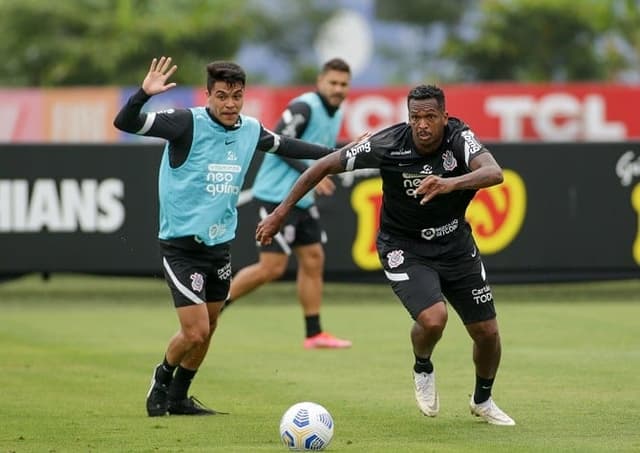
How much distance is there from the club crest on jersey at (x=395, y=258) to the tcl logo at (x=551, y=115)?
22846 mm

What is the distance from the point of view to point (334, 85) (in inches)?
585

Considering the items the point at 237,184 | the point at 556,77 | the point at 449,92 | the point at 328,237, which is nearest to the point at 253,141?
the point at 237,184

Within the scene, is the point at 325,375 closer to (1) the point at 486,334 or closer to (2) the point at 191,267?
(2) the point at 191,267

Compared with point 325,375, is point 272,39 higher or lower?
higher

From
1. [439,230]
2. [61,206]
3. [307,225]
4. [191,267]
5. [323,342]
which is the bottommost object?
[323,342]

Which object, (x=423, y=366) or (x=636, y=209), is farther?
(x=636, y=209)

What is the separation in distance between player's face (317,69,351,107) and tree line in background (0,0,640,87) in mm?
30221

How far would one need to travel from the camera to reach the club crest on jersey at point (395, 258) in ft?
33.5

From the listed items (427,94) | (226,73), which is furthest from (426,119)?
(226,73)

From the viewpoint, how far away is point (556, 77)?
5534 centimetres

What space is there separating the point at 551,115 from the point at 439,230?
24093 mm

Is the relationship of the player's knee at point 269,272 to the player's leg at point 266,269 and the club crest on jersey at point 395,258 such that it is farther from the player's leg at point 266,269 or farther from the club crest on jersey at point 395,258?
the club crest on jersey at point 395,258

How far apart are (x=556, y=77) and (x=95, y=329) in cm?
4035

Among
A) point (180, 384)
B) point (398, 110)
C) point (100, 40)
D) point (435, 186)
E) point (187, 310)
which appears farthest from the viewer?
point (100, 40)
